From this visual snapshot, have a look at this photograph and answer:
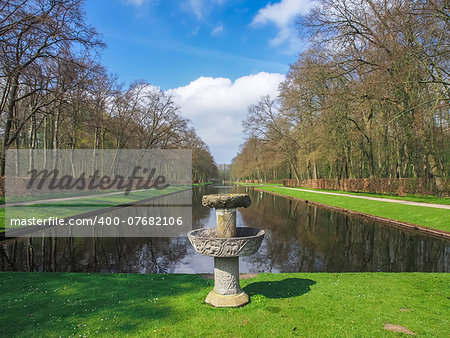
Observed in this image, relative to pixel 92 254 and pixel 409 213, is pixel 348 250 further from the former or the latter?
pixel 92 254

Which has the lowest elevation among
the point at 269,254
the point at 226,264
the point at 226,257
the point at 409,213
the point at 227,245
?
the point at 269,254

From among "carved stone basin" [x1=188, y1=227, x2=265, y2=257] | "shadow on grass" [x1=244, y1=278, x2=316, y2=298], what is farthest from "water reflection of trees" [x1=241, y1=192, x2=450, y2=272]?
"carved stone basin" [x1=188, y1=227, x2=265, y2=257]

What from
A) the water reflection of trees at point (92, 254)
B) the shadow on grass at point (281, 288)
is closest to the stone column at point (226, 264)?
the shadow on grass at point (281, 288)

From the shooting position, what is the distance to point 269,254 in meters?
8.30

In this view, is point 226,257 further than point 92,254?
No

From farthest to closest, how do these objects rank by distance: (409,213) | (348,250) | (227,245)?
(409,213), (348,250), (227,245)

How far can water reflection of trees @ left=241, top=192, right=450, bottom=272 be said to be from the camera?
23.1ft

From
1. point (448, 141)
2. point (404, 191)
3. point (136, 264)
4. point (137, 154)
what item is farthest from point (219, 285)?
point (137, 154)

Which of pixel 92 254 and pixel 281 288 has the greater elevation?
pixel 281 288

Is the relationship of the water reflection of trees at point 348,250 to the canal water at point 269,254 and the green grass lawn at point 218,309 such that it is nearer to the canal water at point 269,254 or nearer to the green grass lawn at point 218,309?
the canal water at point 269,254

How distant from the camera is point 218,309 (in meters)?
3.93

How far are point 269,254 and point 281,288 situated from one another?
11.9 ft

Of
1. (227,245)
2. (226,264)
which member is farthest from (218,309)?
(227,245)

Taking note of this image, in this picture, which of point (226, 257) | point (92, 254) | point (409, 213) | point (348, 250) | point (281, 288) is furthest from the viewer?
point (409, 213)
